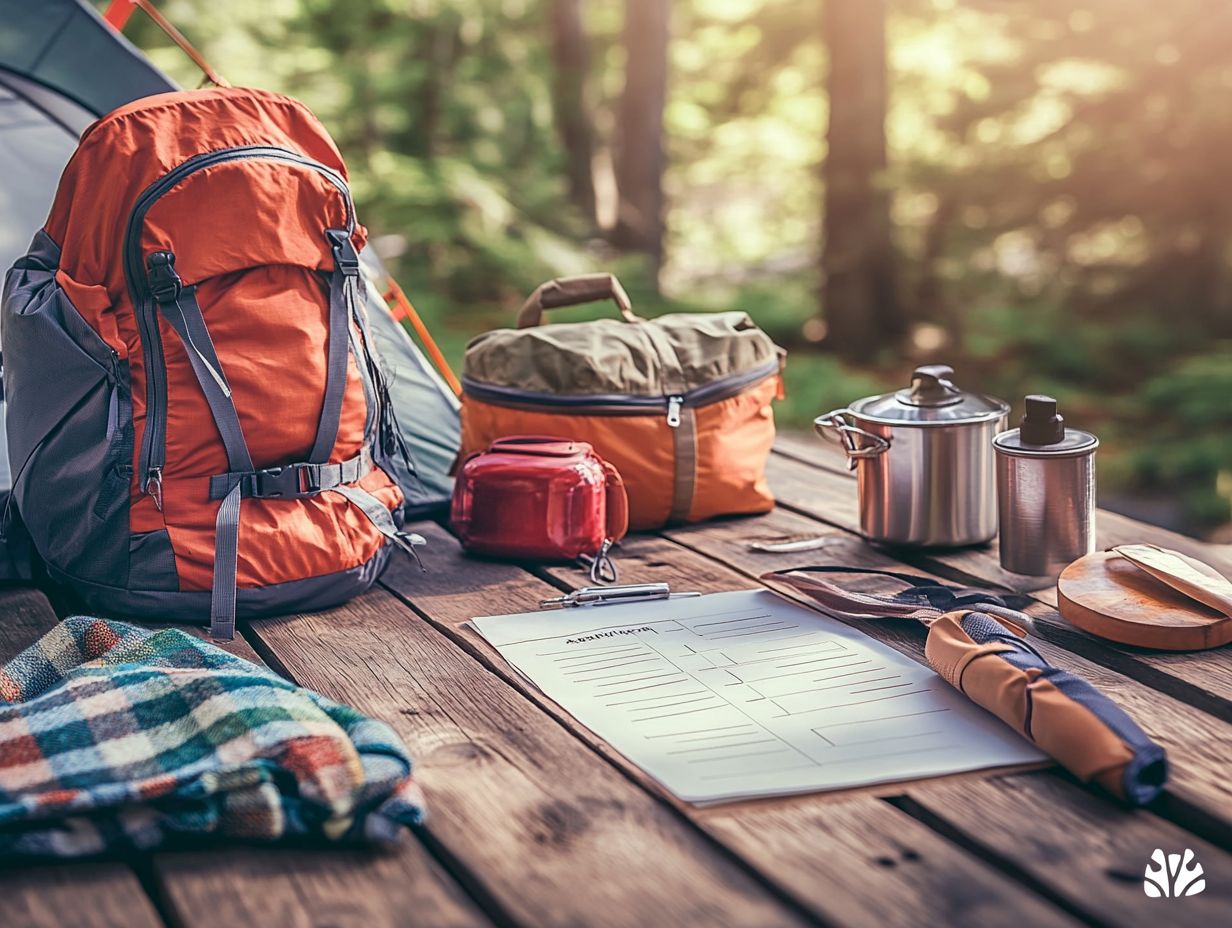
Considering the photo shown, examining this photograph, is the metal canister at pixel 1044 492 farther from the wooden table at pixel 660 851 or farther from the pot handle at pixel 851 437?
the wooden table at pixel 660 851

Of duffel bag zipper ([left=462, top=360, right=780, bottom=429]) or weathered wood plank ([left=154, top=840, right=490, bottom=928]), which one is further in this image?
duffel bag zipper ([left=462, top=360, right=780, bottom=429])

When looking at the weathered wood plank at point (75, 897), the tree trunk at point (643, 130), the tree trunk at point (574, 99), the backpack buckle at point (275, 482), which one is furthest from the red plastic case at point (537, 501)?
the tree trunk at point (574, 99)

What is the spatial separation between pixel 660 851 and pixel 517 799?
0.16 meters

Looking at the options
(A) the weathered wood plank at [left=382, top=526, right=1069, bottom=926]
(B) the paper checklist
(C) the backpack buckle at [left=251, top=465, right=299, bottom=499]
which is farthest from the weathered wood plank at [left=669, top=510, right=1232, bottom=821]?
(C) the backpack buckle at [left=251, top=465, right=299, bottom=499]

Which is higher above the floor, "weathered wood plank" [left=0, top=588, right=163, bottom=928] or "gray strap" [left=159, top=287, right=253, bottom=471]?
"gray strap" [left=159, top=287, right=253, bottom=471]

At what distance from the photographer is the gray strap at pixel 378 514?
1.86 metres

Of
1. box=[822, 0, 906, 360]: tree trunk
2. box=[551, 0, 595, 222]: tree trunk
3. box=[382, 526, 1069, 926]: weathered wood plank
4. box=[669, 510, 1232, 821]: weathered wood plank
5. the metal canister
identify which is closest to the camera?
box=[382, 526, 1069, 926]: weathered wood plank

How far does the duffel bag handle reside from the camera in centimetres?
229

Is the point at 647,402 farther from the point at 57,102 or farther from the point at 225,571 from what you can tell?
the point at 57,102

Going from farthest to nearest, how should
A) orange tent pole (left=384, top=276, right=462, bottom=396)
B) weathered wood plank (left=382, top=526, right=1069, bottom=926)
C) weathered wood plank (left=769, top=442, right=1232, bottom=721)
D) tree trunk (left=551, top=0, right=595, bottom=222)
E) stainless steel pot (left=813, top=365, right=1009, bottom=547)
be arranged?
tree trunk (left=551, top=0, right=595, bottom=222) → orange tent pole (left=384, top=276, right=462, bottom=396) → stainless steel pot (left=813, top=365, right=1009, bottom=547) → weathered wood plank (left=769, top=442, right=1232, bottom=721) → weathered wood plank (left=382, top=526, right=1069, bottom=926)

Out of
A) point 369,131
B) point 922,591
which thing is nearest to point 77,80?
point 922,591

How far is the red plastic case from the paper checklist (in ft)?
0.72

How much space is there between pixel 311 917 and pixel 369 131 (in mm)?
6482

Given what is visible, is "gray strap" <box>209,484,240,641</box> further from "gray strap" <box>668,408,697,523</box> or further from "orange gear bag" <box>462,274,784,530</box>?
"gray strap" <box>668,408,697,523</box>
